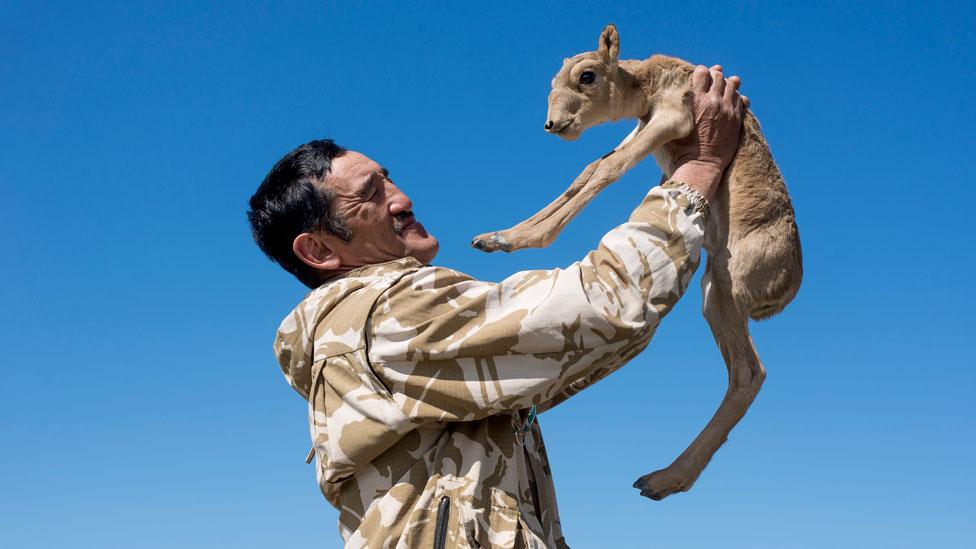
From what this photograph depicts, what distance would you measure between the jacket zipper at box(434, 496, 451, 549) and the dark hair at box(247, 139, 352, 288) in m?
1.24

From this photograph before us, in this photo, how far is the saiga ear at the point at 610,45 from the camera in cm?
460

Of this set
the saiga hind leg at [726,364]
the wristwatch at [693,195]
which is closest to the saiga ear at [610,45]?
the saiga hind leg at [726,364]

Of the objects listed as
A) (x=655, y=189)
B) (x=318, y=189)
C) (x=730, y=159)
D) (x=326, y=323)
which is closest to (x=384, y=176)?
(x=318, y=189)

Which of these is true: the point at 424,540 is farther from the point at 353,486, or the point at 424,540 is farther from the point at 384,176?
the point at 384,176

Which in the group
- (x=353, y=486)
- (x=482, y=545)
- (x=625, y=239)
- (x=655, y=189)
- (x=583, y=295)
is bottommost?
(x=482, y=545)

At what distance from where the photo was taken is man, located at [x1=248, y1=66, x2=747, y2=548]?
308 centimetres

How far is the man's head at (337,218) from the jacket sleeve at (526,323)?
21.1 inches

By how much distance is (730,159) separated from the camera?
4.11 metres

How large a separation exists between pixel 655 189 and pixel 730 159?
0.90 meters

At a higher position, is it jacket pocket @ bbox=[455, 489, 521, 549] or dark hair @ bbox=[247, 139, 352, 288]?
dark hair @ bbox=[247, 139, 352, 288]

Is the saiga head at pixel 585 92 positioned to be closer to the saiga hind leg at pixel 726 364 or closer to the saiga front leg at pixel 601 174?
the saiga front leg at pixel 601 174

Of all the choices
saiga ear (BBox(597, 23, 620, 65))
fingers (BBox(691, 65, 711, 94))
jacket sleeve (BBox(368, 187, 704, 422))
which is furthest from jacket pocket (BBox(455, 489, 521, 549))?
saiga ear (BBox(597, 23, 620, 65))

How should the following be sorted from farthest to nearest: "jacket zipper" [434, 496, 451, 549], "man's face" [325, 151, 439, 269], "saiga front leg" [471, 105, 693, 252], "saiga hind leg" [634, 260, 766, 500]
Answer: "saiga hind leg" [634, 260, 766, 500], "saiga front leg" [471, 105, 693, 252], "man's face" [325, 151, 439, 269], "jacket zipper" [434, 496, 451, 549]

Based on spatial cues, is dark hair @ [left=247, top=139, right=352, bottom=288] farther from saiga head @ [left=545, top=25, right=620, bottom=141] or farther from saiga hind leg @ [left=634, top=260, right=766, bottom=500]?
saiga hind leg @ [left=634, top=260, right=766, bottom=500]
